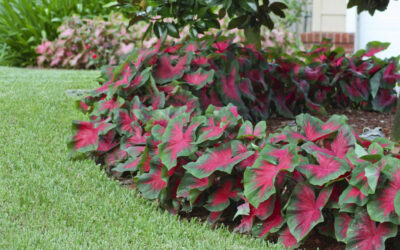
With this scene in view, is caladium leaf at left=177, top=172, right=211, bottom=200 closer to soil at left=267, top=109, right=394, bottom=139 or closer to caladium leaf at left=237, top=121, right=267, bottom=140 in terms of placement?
caladium leaf at left=237, top=121, right=267, bottom=140

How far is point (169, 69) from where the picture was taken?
2.98 metres

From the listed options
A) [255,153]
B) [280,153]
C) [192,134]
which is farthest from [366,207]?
[192,134]

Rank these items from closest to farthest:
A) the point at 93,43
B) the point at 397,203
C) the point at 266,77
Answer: the point at 397,203, the point at 266,77, the point at 93,43

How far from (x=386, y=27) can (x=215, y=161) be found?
3.85 m

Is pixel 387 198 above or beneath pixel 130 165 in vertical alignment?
above

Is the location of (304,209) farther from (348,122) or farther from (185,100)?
(348,122)

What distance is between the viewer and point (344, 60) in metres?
→ 3.77

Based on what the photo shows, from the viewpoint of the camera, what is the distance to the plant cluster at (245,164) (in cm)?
171

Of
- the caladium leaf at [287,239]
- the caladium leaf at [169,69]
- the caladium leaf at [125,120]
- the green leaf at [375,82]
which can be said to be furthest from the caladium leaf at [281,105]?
the caladium leaf at [287,239]

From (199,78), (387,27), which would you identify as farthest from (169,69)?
(387,27)

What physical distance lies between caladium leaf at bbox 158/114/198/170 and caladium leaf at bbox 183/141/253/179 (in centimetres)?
7

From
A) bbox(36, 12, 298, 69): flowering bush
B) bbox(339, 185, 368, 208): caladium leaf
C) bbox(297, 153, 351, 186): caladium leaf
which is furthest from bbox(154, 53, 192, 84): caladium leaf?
bbox(36, 12, 298, 69): flowering bush

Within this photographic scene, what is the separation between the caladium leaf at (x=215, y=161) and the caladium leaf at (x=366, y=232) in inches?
19.5

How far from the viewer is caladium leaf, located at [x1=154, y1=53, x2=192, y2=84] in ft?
9.59
